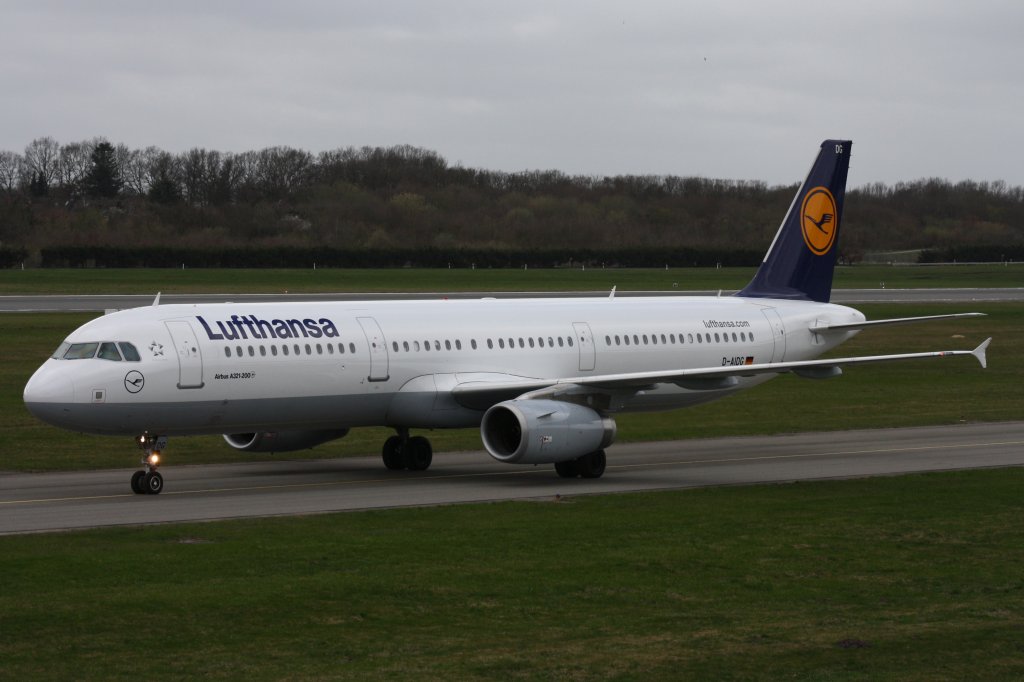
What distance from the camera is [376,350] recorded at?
31.1m

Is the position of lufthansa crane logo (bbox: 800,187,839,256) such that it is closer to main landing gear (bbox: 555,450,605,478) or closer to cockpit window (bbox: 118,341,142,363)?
main landing gear (bbox: 555,450,605,478)

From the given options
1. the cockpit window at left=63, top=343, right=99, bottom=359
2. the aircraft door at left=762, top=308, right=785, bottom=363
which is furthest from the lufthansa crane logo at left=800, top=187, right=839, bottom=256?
the cockpit window at left=63, top=343, right=99, bottom=359

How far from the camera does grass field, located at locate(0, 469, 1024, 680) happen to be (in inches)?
623

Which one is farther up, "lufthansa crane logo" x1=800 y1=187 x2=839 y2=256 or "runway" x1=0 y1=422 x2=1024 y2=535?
"lufthansa crane logo" x1=800 y1=187 x2=839 y2=256

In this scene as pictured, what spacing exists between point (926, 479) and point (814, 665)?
50.5 ft

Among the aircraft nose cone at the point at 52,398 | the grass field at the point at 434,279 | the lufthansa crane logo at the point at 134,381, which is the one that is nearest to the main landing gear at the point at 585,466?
the lufthansa crane logo at the point at 134,381

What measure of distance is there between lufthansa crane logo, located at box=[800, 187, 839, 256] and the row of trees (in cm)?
9304

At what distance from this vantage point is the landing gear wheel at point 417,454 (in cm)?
3284

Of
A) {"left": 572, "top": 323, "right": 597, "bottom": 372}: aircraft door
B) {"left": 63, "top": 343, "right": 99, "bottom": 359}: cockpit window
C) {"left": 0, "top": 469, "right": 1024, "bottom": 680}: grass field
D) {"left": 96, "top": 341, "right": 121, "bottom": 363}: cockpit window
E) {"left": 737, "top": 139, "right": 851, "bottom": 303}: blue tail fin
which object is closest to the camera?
{"left": 0, "top": 469, "right": 1024, "bottom": 680}: grass field

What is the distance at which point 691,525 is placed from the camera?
2462cm

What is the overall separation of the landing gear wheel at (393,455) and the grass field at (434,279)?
190ft

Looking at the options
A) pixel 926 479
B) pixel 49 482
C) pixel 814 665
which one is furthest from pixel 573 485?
pixel 814 665

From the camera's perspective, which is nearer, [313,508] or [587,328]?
[313,508]

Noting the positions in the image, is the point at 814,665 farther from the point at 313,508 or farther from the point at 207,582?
the point at 313,508
